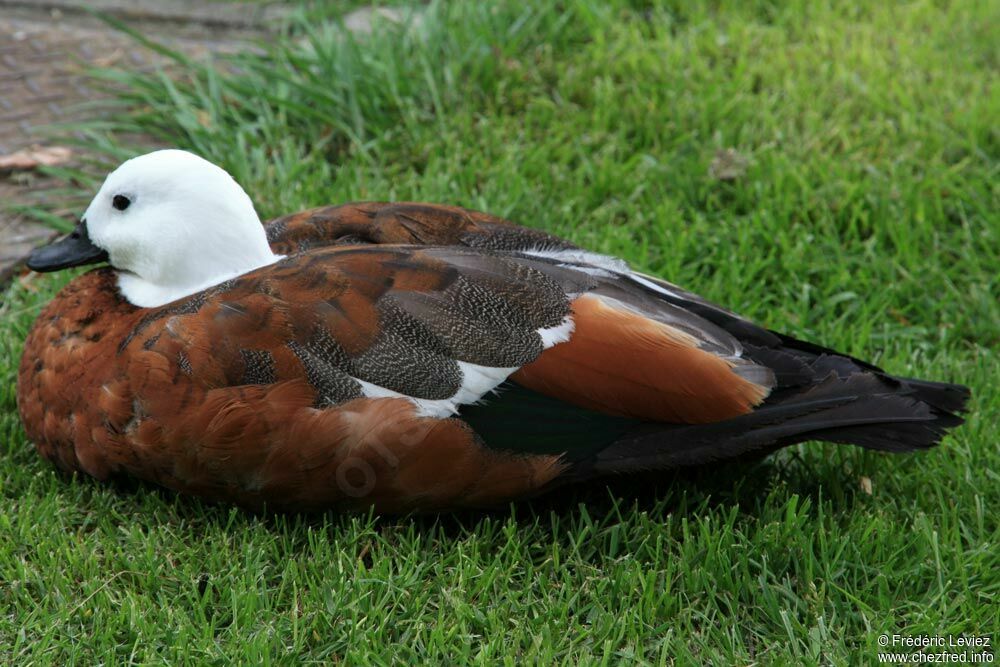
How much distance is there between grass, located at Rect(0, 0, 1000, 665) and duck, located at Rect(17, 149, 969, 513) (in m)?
0.16

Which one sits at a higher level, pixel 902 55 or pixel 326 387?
pixel 902 55

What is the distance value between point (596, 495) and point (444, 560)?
1.65ft

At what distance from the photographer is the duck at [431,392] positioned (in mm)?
2846

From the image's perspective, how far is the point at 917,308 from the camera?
4020 millimetres

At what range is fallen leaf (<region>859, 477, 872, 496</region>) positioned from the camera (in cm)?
316

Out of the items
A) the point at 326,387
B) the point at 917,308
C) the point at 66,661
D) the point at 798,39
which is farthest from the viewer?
the point at 798,39

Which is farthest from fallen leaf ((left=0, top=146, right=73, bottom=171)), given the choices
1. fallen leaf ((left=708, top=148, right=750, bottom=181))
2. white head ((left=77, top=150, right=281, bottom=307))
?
fallen leaf ((left=708, top=148, right=750, bottom=181))

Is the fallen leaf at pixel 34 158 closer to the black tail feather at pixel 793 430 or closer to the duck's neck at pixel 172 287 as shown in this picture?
the duck's neck at pixel 172 287

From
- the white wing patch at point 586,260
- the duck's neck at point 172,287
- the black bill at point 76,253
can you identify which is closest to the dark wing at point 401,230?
the white wing patch at point 586,260

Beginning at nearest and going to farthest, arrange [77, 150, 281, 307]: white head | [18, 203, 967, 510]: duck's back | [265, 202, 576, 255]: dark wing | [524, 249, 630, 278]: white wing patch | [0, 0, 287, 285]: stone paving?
[18, 203, 967, 510]: duck's back < [77, 150, 281, 307]: white head < [524, 249, 630, 278]: white wing patch < [265, 202, 576, 255]: dark wing < [0, 0, 287, 285]: stone paving

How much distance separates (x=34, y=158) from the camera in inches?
180

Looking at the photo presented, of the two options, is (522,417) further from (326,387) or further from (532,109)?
(532,109)

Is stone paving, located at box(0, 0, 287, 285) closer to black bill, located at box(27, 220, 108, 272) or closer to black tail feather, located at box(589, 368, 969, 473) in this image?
black bill, located at box(27, 220, 108, 272)

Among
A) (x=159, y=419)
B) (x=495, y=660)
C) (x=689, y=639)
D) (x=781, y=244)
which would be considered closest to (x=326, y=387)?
(x=159, y=419)
